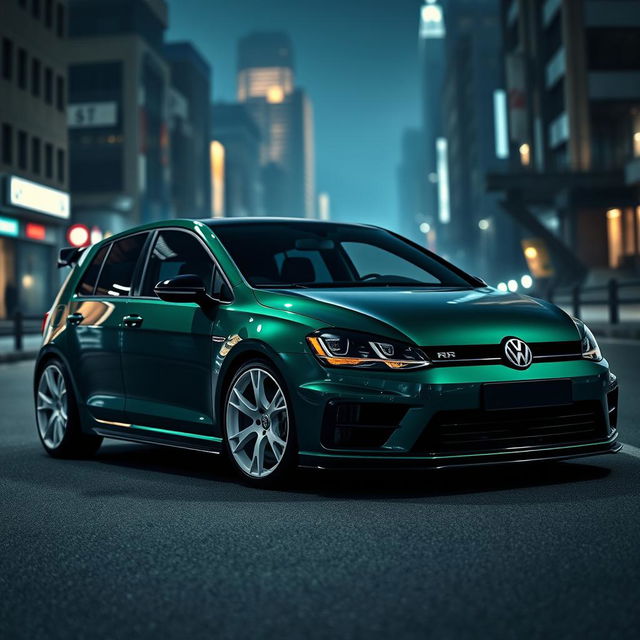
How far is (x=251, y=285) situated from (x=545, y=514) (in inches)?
88.9

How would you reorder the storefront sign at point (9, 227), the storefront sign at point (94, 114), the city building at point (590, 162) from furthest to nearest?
the storefront sign at point (94, 114), the city building at point (590, 162), the storefront sign at point (9, 227)

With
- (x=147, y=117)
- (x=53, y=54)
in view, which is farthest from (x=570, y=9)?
(x=147, y=117)

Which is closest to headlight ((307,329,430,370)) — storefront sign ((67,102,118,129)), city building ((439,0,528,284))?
storefront sign ((67,102,118,129))

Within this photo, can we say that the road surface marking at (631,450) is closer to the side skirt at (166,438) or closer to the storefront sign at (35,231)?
the side skirt at (166,438)

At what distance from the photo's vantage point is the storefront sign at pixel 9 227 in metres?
49.9

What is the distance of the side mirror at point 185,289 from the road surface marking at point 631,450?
2.81 metres

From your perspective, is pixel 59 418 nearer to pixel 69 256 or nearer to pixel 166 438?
pixel 166 438

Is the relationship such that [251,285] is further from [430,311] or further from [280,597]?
[280,597]

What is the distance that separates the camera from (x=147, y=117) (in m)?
98.1

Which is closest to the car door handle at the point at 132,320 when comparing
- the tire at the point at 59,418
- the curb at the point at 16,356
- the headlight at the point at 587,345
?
the tire at the point at 59,418

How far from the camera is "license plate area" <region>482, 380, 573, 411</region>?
6062 millimetres

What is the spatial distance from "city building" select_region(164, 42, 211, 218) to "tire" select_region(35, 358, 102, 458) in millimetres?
109063

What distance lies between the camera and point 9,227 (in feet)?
167

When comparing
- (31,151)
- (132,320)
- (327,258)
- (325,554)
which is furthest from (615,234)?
(325,554)
